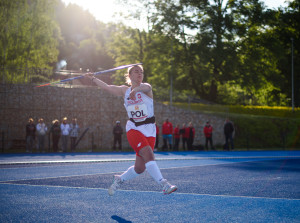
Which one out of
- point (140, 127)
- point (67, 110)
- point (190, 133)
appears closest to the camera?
point (140, 127)

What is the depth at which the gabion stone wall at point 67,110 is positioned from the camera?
2519cm

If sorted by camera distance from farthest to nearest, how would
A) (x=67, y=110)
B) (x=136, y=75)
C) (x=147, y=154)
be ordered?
(x=67, y=110) < (x=136, y=75) < (x=147, y=154)

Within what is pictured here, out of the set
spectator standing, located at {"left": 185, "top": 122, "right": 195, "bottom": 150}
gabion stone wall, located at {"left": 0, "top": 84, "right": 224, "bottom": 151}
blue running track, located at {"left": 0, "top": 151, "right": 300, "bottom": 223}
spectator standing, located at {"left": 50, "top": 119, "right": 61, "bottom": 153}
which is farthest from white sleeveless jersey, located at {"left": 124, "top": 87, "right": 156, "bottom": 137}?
spectator standing, located at {"left": 185, "top": 122, "right": 195, "bottom": 150}

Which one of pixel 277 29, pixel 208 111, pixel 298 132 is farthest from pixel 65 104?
pixel 277 29

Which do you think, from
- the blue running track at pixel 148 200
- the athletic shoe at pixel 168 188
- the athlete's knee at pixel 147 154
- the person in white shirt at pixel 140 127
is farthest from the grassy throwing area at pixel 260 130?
the athletic shoe at pixel 168 188

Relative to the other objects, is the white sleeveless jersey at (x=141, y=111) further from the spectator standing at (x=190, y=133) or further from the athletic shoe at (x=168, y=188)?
the spectator standing at (x=190, y=133)

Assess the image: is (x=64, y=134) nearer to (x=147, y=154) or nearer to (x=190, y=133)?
(x=190, y=133)

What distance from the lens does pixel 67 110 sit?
88.0 feet

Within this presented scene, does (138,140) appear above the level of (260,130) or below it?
above

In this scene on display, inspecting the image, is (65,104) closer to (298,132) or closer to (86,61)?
(298,132)

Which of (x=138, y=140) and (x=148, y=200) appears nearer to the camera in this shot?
(x=138, y=140)

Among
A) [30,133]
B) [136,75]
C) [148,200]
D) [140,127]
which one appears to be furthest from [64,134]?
[140,127]

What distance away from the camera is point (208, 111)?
33031 mm

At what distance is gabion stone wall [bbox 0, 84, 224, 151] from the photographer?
25.2 meters
